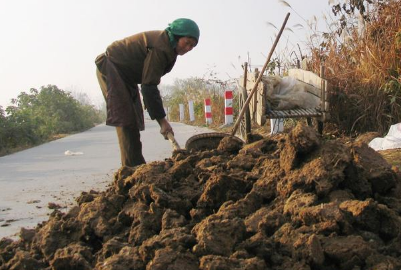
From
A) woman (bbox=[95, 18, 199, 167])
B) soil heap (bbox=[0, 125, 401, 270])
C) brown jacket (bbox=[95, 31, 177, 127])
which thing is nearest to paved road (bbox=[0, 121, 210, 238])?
woman (bbox=[95, 18, 199, 167])

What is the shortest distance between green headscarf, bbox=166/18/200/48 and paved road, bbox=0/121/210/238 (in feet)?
6.21

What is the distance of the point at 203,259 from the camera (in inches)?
90.4

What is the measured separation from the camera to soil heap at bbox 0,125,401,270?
2375 mm

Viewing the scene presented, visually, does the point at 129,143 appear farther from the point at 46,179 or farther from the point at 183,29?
the point at 46,179

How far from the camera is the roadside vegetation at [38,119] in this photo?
1358 cm

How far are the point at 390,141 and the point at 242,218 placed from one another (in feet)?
14.1

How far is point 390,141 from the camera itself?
260 inches

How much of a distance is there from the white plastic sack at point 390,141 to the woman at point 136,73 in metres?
3.09

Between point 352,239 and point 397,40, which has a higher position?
point 397,40

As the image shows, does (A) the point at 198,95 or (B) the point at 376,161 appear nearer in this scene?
(B) the point at 376,161

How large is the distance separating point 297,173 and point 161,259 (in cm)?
112

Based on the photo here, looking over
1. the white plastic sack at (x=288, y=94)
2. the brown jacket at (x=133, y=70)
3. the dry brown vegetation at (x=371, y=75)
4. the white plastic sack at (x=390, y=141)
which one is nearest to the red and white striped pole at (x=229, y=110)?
the dry brown vegetation at (x=371, y=75)

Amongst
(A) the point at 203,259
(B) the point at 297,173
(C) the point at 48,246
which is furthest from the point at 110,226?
(B) the point at 297,173

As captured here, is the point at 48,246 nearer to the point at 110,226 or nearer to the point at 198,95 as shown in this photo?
the point at 110,226
